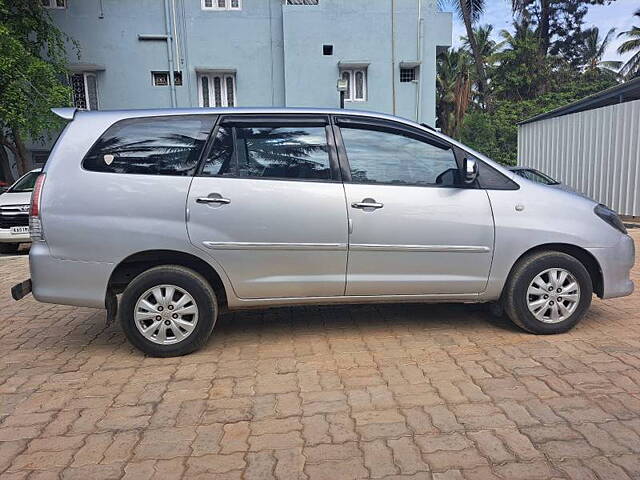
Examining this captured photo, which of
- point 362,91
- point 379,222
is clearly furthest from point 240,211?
point 362,91

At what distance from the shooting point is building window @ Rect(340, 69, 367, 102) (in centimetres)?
1677

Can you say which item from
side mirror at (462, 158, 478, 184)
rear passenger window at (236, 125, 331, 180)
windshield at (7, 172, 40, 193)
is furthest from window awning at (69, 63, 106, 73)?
side mirror at (462, 158, 478, 184)

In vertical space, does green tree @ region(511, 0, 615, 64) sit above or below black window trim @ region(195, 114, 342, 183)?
above

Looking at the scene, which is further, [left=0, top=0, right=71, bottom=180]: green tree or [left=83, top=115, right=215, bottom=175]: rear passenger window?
[left=0, top=0, right=71, bottom=180]: green tree

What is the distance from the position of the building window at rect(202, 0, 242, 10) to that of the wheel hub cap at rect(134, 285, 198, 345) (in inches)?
580

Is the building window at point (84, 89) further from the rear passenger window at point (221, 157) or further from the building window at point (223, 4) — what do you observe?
the rear passenger window at point (221, 157)

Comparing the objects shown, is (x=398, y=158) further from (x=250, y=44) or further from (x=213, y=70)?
(x=250, y=44)

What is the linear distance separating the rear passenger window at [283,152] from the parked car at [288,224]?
1cm

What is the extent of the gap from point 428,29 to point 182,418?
16502 millimetres

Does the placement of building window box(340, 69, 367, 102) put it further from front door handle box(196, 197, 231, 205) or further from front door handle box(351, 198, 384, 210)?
front door handle box(196, 197, 231, 205)

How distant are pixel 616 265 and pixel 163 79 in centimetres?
1543

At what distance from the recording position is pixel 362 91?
16.9 m

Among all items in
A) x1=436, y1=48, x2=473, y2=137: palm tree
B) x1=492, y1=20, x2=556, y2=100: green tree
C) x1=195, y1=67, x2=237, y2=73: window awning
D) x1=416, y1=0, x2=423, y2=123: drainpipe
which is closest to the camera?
x1=195, y1=67, x2=237, y2=73: window awning

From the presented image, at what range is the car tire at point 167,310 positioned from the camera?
3.69 metres
